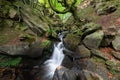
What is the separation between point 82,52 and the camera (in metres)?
8.31

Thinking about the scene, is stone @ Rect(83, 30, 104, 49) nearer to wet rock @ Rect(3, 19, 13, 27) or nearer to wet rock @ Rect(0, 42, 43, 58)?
wet rock @ Rect(0, 42, 43, 58)

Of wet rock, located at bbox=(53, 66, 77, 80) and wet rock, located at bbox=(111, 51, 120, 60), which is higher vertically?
wet rock, located at bbox=(111, 51, 120, 60)

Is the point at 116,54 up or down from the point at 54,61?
up

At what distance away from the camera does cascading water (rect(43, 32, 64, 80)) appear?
25.3 feet

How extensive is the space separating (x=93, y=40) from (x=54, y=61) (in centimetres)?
276

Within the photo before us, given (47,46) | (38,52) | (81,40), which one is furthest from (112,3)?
(38,52)

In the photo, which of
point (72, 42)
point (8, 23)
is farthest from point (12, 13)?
point (72, 42)

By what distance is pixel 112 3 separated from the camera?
47.2 feet

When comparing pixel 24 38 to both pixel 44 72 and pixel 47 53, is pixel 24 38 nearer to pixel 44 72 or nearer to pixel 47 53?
pixel 47 53

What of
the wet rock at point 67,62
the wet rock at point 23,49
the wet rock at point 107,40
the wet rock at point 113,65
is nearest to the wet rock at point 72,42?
the wet rock at point 67,62

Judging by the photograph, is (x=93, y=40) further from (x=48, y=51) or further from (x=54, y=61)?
(x=48, y=51)

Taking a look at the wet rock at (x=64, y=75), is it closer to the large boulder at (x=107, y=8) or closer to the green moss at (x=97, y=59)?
the green moss at (x=97, y=59)

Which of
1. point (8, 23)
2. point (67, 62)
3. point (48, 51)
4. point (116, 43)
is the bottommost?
point (67, 62)

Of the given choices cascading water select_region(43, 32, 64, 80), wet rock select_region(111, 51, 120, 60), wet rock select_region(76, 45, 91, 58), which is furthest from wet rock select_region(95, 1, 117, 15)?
wet rock select_region(111, 51, 120, 60)
